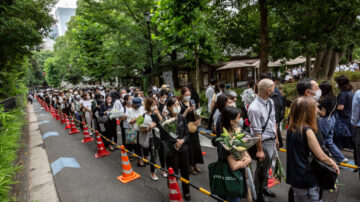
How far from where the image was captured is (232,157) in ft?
8.52

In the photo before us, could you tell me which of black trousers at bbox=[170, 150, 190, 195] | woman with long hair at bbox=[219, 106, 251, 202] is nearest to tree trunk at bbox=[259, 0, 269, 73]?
black trousers at bbox=[170, 150, 190, 195]

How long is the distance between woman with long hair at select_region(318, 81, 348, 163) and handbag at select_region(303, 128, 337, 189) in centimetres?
267

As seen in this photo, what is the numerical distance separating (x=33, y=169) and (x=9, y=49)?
6513 mm

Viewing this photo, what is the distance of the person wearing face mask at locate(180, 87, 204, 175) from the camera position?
4.97 meters

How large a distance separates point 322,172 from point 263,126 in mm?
1130

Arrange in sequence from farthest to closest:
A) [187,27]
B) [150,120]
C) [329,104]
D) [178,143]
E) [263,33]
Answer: [187,27] → [263,33] → [150,120] → [329,104] → [178,143]

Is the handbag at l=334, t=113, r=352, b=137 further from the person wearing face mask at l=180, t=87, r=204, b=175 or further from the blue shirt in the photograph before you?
the person wearing face mask at l=180, t=87, r=204, b=175

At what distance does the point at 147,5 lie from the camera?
1556 cm

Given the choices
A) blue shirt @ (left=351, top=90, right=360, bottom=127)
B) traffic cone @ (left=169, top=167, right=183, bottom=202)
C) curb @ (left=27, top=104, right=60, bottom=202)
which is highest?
blue shirt @ (left=351, top=90, right=360, bottom=127)

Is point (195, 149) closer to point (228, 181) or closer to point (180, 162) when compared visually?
point (180, 162)

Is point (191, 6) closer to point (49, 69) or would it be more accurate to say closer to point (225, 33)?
point (225, 33)

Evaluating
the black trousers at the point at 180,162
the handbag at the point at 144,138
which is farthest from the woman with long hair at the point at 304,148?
the handbag at the point at 144,138

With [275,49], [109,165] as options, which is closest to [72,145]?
[109,165]

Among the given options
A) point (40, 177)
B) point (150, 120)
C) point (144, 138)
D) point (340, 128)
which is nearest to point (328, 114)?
point (340, 128)
